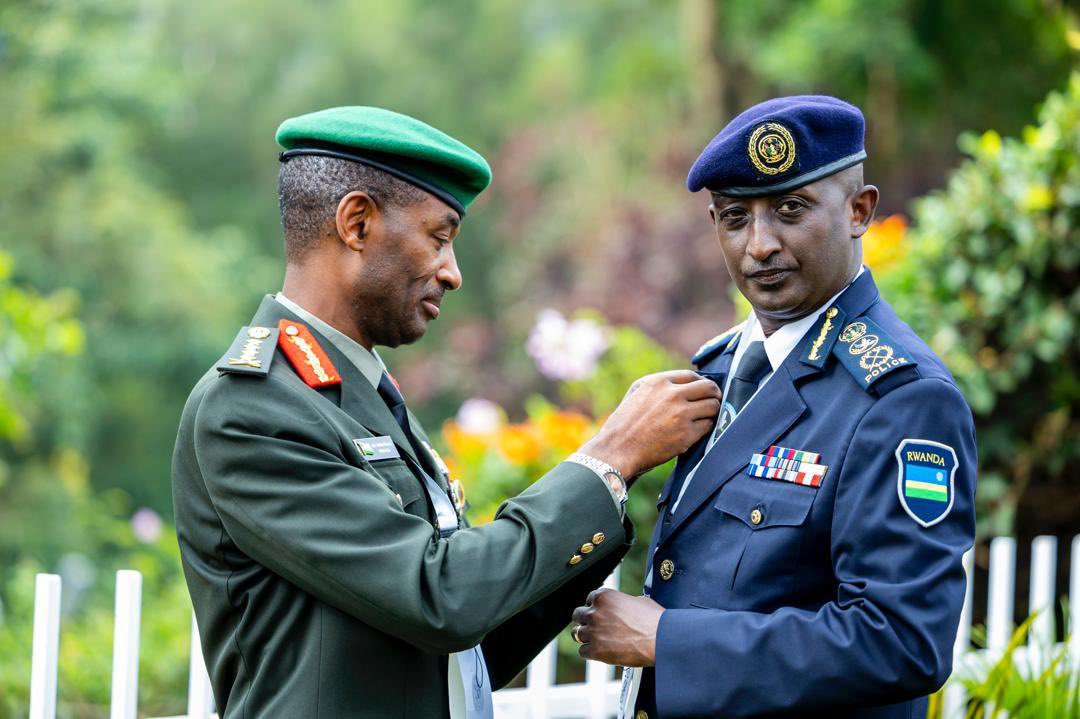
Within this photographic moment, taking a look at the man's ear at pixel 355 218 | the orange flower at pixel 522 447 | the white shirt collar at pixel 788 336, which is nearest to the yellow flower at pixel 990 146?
the orange flower at pixel 522 447

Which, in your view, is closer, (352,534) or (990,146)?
(352,534)

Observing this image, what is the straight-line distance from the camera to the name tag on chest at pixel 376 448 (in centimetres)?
241

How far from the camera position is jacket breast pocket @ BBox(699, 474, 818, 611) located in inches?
90.0

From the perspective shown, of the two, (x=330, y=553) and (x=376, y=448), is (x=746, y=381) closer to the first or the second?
(x=376, y=448)

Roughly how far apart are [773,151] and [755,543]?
2.50 ft

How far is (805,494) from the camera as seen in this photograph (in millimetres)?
2285

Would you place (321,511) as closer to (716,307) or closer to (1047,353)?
(1047,353)

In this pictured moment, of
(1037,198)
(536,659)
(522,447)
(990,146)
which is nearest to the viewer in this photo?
(536,659)

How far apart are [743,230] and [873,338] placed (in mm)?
336

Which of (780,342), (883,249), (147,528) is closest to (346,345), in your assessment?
(780,342)

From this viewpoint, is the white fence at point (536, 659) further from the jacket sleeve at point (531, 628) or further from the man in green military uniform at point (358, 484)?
the jacket sleeve at point (531, 628)

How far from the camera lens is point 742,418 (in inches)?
97.7

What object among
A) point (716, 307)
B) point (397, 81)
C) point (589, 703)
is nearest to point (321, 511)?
point (589, 703)

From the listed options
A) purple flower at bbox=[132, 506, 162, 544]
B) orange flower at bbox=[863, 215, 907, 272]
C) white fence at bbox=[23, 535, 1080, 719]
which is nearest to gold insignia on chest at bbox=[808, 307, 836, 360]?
white fence at bbox=[23, 535, 1080, 719]
